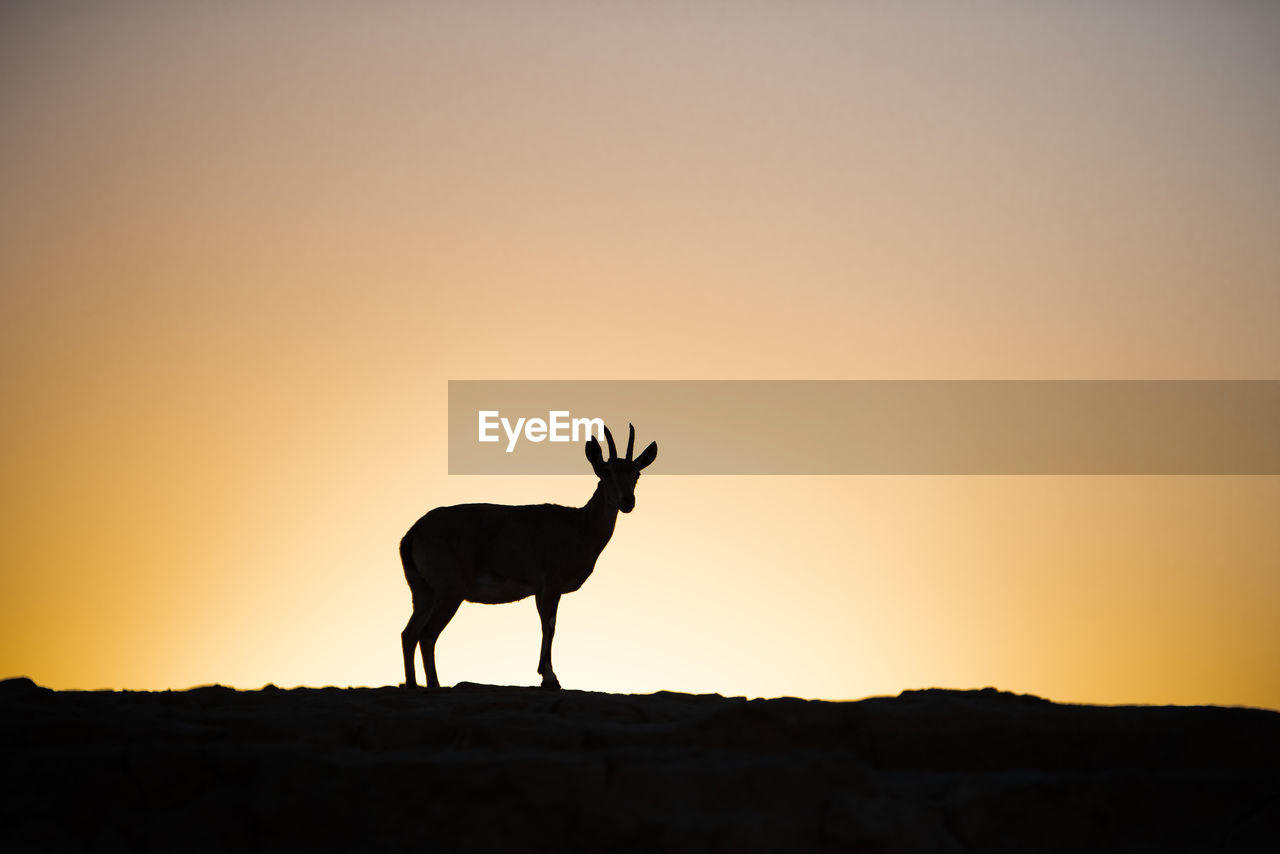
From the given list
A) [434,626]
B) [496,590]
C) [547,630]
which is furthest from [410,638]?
[547,630]

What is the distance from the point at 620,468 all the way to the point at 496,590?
2.27 metres

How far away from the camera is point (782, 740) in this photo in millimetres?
6477

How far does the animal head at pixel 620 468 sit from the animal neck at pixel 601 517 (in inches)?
5.0

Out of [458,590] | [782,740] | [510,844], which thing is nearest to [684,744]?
[782,740]

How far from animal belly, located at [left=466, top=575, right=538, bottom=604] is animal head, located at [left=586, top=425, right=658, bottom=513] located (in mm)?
1618

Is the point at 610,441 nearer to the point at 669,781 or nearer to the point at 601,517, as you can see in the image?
the point at 601,517

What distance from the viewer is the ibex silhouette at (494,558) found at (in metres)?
A: 14.4

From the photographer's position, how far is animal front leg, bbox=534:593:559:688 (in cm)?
1367

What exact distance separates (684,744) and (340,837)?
1927mm

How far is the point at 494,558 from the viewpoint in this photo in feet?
48.2

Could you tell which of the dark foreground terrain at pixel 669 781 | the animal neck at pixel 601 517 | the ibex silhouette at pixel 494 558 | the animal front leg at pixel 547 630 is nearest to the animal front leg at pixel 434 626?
the ibex silhouette at pixel 494 558

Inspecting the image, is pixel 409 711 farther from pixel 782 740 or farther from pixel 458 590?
pixel 458 590

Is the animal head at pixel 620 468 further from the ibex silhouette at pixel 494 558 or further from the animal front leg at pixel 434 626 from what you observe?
the animal front leg at pixel 434 626

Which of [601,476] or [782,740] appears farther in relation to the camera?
[601,476]
